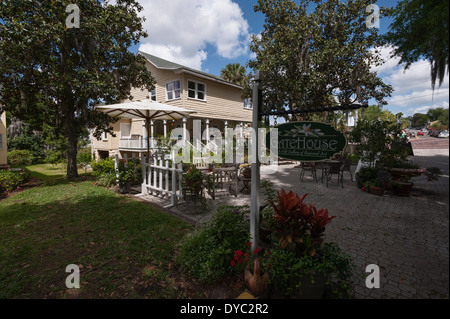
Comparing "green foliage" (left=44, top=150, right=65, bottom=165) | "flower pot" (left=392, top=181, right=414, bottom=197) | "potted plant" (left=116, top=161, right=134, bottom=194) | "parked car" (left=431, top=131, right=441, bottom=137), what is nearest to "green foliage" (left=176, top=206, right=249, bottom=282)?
"parked car" (left=431, top=131, right=441, bottom=137)

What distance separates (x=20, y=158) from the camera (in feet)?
65.7

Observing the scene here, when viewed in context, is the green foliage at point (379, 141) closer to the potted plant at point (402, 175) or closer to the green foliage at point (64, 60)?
the potted plant at point (402, 175)

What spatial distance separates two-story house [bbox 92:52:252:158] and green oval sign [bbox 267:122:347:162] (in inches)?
500

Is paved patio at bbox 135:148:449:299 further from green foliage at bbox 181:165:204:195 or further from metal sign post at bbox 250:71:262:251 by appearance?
metal sign post at bbox 250:71:262:251

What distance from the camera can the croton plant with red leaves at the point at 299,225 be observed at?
245 centimetres

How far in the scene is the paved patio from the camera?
5.17 ft

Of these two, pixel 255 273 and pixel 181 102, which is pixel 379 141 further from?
pixel 181 102

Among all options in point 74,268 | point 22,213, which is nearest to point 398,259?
point 74,268

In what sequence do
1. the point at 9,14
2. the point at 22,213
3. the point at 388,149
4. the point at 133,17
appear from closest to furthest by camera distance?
1. the point at 22,213
2. the point at 388,149
3. the point at 9,14
4. the point at 133,17

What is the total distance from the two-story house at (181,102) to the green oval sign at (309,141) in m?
12.7
